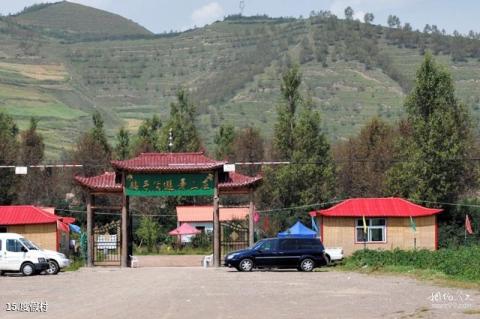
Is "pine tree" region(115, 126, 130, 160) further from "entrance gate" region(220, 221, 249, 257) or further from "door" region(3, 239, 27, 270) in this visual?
"door" region(3, 239, 27, 270)

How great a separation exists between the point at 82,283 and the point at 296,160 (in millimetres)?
40253

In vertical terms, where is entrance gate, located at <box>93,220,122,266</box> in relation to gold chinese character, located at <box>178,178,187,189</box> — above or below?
below

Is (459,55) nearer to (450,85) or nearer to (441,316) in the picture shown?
(450,85)

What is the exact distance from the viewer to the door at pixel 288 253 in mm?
38491

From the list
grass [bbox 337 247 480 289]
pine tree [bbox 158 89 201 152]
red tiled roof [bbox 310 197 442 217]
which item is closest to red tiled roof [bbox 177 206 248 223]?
pine tree [bbox 158 89 201 152]

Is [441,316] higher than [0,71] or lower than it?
lower

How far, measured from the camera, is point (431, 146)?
201ft

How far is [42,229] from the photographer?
49906 millimetres

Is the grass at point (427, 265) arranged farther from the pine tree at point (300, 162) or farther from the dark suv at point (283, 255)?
the pine tree at point (300, 162)

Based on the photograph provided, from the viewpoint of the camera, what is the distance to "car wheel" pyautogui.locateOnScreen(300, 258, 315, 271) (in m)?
38.4

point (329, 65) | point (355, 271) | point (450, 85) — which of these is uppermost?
point (329, 65)

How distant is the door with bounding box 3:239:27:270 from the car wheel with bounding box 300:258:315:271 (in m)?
11.8

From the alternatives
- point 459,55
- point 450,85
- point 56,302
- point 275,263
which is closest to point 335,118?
point 459,55

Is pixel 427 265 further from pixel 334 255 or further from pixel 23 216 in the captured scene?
pixel 23 216
